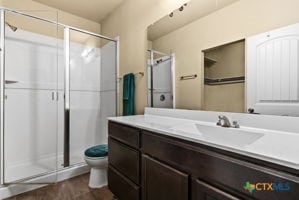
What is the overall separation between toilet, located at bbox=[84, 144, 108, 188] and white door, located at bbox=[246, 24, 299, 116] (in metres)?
1.53

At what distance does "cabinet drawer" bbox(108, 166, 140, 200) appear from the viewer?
124cm

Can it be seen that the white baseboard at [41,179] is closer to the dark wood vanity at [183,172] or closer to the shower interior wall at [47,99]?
the shower interior wall at [47,99]

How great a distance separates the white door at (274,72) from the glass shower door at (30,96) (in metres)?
2.30

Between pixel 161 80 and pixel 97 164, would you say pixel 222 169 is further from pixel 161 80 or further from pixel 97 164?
pixel 97 164

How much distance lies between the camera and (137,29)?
207 cm

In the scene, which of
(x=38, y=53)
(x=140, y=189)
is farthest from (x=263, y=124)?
(x=38, y=53)

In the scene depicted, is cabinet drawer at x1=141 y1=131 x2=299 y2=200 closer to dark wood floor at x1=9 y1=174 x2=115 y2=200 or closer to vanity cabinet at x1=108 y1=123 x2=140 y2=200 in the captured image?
vanity cabinet at x1=108 y1=123 x2=140 y2=200

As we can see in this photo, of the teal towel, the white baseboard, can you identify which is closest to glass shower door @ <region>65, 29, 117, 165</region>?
the white baseboard

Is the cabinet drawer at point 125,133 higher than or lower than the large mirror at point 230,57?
lower

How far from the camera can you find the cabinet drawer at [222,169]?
54 cm

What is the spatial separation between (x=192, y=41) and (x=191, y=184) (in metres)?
1.17

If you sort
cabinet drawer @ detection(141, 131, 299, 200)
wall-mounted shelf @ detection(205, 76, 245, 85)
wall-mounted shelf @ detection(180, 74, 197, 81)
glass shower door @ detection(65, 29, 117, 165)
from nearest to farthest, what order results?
cabinet drawer @ detection(141, 131, 299, 200) → wall-mounted shelf @ detection(205, 76, 245, 85) → wall-mounted shelf @ detection(180, 74, 197, 81) → glass shower door @ detection(65, 29, 117, 165)

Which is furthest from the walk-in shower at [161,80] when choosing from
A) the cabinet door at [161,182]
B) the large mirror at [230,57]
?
the cabinet door at [161,182]

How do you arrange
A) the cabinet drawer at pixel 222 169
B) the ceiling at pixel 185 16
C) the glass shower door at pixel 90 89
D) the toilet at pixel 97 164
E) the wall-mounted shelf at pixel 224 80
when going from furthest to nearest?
the glass shower door at pixel 90 89
the toilet at pixel 97 164
the ceiling at pixel 185 16
the wall-mounted shelf at pixel 224 80
the cabinet drawer at pixel 222 169
